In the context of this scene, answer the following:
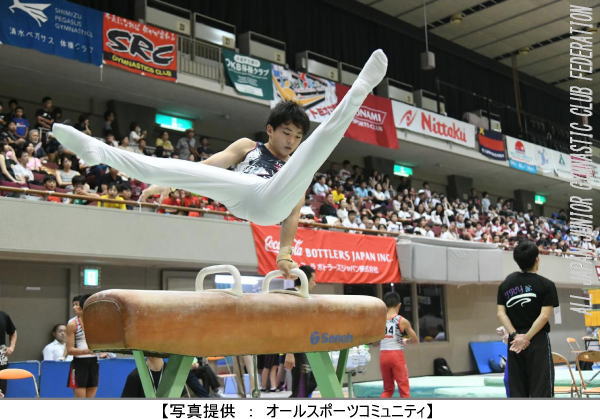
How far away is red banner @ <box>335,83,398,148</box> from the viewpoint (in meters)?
15.9

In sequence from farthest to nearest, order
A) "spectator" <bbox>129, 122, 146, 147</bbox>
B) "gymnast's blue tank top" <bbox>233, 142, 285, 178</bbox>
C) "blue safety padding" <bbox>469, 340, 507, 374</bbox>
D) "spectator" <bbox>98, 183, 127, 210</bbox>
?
"blue safety padding" <bbox>469, 340, 507, 374</bbox>, "spectator" <bbox>129, 122, 146, 147</bbox>, "spectator" <bbox>98, 183, 127, 210</bbox>, "gymnast's blue tank top" <bbox>233, 142, 285, 178</bbox>

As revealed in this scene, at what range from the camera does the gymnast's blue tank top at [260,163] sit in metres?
3.57

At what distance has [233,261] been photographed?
36.1 feet

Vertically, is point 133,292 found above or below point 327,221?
below

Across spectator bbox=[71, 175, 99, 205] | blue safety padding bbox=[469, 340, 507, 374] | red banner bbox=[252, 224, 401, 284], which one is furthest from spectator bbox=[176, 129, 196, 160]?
blue safety padding bbox=[469, 340, 507, 374]

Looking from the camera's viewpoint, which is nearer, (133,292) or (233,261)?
(133,292)

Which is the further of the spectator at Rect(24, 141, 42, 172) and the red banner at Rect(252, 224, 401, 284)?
the red banner at Rect(252, 224, 401, 284)

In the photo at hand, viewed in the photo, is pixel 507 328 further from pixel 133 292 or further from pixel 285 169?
pixel 133 292

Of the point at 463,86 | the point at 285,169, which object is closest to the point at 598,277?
the point at 463,86

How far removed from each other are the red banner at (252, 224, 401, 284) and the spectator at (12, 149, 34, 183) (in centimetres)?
386

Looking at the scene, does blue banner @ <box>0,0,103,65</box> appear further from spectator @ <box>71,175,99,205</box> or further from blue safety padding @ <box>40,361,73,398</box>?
blue safety padding @ <box>40,361,73,398</box>

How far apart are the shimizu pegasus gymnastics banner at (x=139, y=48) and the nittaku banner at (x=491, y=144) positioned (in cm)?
1129

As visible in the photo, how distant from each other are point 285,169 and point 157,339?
101cm

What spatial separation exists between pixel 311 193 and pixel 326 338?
1154cm
